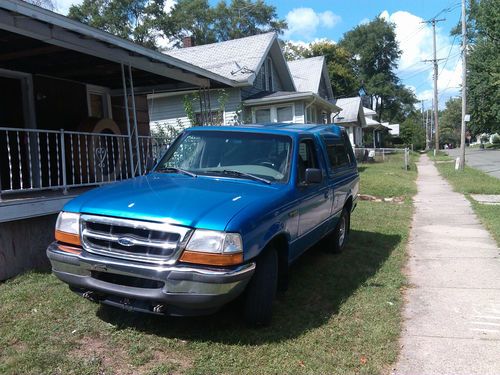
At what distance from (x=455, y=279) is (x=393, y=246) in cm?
185

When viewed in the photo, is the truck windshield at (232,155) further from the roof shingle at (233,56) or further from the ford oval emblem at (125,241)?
the roof shingle at (233,56)

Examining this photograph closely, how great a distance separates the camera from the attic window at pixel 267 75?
73.3 feet

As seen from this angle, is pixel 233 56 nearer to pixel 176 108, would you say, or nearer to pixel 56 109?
pixel 176 108

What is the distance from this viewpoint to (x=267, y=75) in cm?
2270

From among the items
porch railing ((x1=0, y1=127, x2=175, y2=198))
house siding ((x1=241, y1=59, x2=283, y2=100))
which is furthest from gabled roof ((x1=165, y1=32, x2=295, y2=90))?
porch railing ((x1=0, y1=127, x2=175, y2=198))

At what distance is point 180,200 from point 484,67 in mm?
36747

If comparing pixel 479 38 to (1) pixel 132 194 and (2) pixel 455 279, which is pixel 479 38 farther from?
(1) pixel 132 194

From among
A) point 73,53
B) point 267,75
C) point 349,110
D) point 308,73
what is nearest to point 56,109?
point 73,53

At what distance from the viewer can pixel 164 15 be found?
47500 mm

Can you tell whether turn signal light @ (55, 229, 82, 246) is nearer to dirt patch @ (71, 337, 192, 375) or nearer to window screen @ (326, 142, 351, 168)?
dirt patch @ (71, 337, 192, 375)

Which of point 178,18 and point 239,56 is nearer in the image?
point 239,56

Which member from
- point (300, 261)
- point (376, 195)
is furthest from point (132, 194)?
point (376, 195)

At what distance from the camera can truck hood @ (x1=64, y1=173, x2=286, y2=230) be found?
3678 mm

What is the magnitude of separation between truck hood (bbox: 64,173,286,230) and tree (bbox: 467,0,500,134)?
68.5 feet
